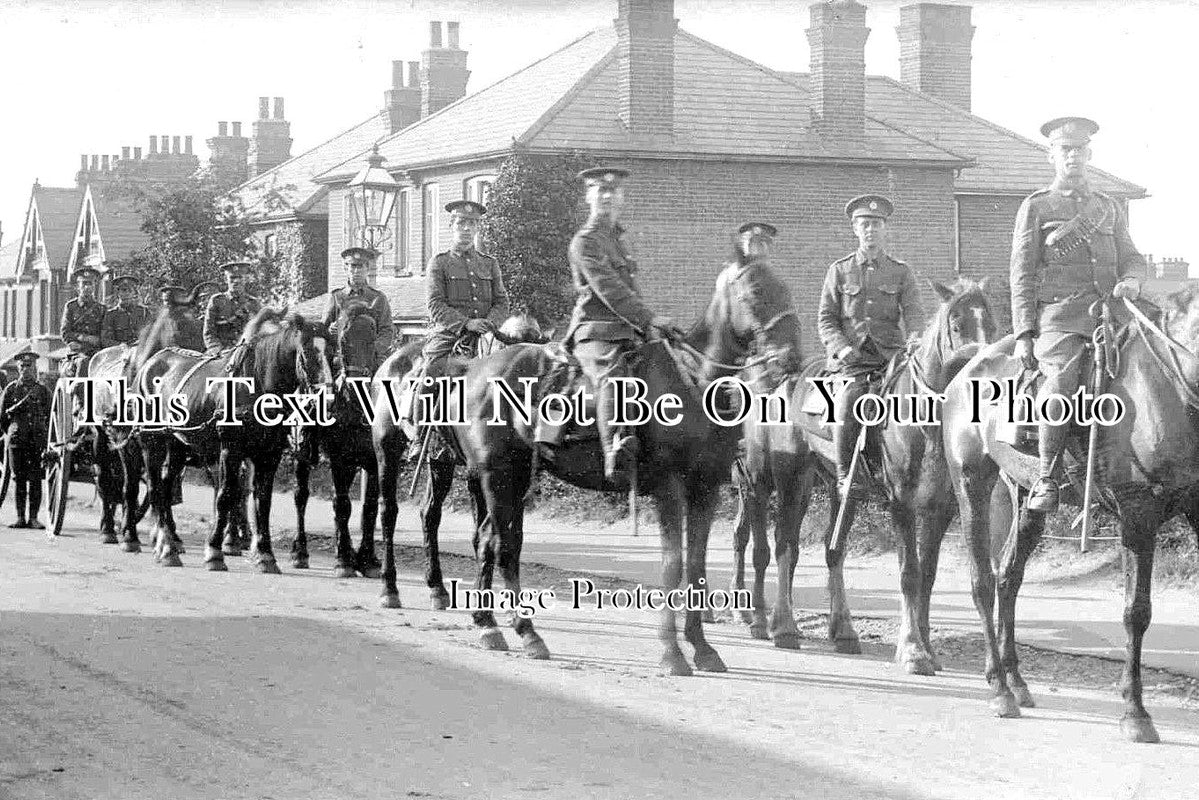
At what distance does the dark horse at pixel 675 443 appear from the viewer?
976 centimetres

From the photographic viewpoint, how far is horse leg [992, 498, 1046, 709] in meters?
9.21

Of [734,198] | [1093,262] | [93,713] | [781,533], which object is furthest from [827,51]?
[93,713]

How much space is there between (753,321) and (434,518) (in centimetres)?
424

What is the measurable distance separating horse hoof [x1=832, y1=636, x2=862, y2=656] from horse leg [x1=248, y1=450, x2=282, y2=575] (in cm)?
635

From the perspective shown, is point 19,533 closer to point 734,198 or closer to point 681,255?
point 681,255

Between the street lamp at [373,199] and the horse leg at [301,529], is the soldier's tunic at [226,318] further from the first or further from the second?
the street lamp at [373,199]

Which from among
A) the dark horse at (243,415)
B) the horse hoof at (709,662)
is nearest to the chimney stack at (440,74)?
the dark horse at (243,415)

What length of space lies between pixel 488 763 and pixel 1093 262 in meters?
4.32

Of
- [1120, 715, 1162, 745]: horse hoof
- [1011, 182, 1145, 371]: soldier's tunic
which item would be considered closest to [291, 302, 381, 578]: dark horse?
[1011, 182, 1145, 371]: soldier's tunic

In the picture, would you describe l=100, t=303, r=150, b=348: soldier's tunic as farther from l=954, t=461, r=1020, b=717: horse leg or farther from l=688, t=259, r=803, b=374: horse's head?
l=954, t=461, r=1020, b=717: horse leg

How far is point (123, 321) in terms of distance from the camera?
1994 centimetres

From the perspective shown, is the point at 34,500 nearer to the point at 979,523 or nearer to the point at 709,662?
the point at 709,662

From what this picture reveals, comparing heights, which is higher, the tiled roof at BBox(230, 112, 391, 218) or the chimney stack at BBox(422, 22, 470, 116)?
the chimney stack at BBox(422, 22, 470, 116)

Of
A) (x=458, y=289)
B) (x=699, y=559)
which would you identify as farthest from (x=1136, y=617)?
(x=458, y=289)
